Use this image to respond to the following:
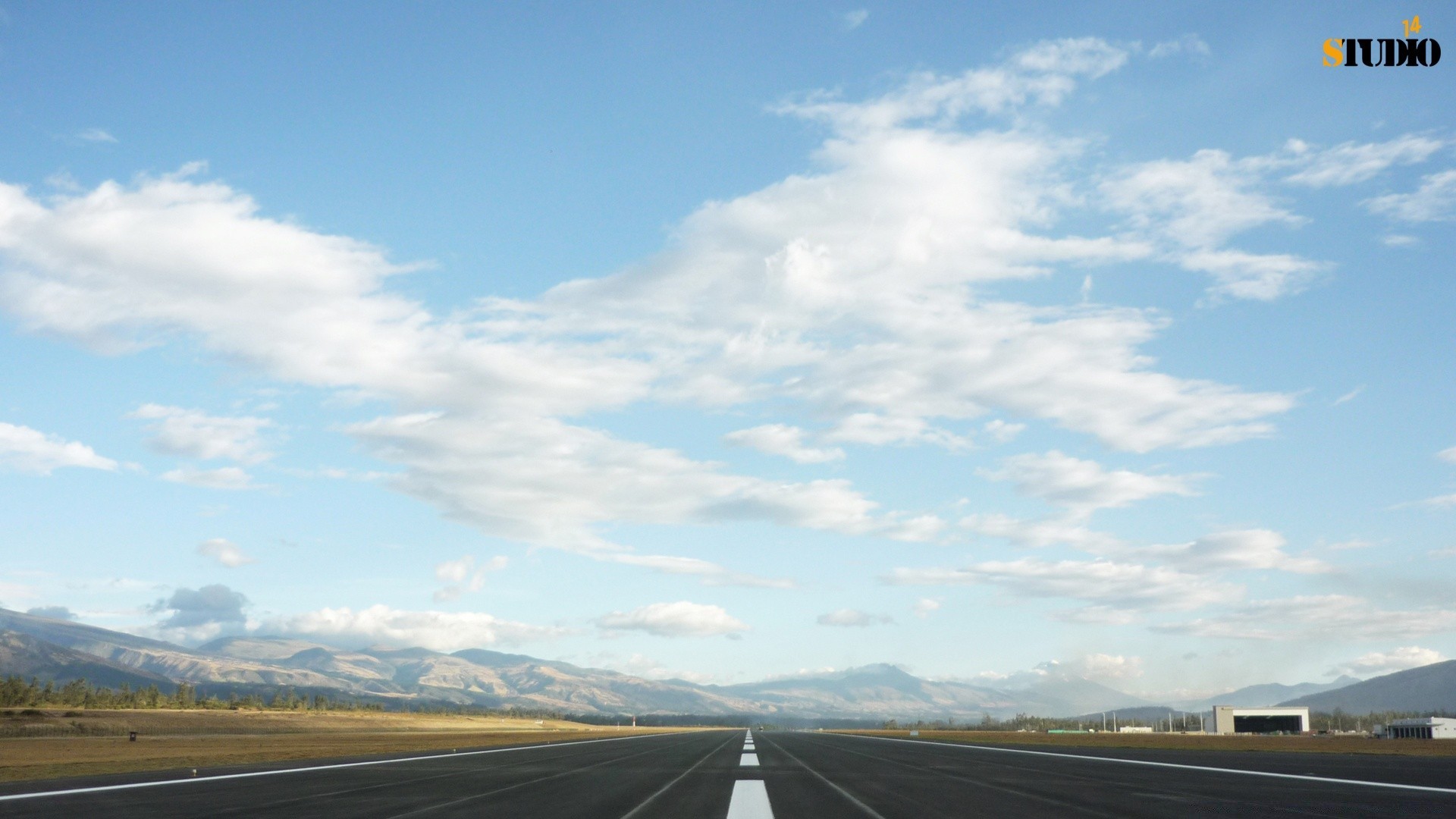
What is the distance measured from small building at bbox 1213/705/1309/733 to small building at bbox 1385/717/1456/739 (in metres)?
24.7

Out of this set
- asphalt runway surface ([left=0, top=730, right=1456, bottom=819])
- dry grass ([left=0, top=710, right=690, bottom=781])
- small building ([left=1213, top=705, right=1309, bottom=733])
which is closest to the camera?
asphalt runway surface ([left=0, top=730, right=1456, bottom=819])

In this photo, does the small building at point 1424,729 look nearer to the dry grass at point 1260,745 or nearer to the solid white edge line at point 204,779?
the dry grass at point 1260,745

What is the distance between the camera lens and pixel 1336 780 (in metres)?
26.2

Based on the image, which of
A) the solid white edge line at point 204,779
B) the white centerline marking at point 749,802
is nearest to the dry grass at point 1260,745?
the solid white edge line at point 204,779

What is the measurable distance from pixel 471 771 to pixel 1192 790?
60.2ft

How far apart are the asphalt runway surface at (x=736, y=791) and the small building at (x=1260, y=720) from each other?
403ft

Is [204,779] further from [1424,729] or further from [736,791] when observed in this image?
[1424,729]

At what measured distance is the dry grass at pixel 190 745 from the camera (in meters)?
31.9

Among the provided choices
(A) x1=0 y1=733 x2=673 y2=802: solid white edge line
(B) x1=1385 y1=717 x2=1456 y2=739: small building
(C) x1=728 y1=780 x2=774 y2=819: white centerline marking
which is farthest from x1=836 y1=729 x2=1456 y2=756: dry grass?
(C) x1=728 y1=780 x2=774 y2=819: white centerline marking

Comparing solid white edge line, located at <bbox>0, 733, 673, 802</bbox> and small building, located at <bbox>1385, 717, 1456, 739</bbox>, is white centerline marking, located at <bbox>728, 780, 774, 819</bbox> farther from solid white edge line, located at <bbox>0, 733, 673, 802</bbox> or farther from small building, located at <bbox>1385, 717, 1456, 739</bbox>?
small building, located at <bbox>1385, 717, 1456, 739</bbox>

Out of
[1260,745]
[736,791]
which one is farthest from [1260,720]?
[736,791]

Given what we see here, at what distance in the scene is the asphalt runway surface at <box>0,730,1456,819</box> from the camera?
51.7 feet

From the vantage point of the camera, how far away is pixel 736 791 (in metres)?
19.9

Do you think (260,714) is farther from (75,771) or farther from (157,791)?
(157,791)
